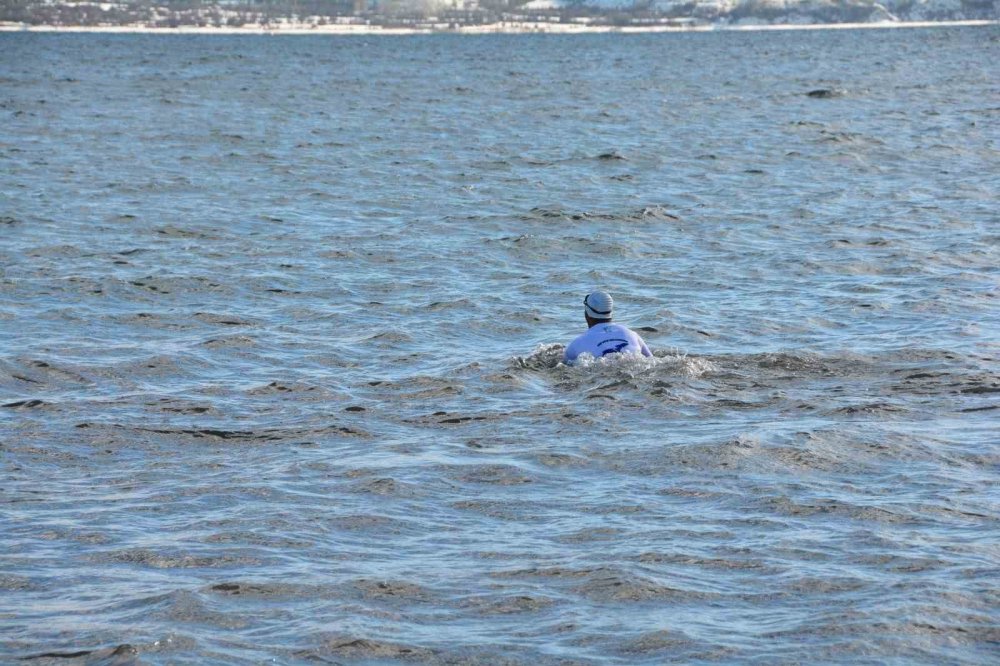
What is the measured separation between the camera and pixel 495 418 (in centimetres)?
1440

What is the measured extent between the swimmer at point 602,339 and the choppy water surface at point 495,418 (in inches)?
9.8

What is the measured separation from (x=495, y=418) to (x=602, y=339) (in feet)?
6.41

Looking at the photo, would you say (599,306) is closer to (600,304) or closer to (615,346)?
(600,304)

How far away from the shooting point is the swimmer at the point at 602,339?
15.7 m

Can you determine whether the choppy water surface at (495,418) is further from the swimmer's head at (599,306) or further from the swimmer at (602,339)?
the swimmer's head at (599,306)

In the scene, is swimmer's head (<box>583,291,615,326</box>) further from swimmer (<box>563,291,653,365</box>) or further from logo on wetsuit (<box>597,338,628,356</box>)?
logo on wetsuit (<box>597,338,628,356</box>)

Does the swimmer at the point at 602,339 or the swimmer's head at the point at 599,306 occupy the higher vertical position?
the swimmer's head at the point at 599,306

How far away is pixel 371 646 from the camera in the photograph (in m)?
8.95

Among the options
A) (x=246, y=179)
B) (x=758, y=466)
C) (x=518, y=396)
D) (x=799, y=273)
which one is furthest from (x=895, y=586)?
(x=246, y=179)

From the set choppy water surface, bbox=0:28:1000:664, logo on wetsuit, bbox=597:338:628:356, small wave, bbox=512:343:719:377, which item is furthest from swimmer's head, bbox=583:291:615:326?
choppy water surface, bbox=0:28:1000:664

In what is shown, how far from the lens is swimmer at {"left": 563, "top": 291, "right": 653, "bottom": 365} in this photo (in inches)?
620

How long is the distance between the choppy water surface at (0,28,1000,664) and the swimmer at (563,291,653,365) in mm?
250

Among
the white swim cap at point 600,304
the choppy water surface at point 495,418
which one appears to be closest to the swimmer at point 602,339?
the white swim cap at point 600,304

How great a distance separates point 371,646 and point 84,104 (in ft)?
188
